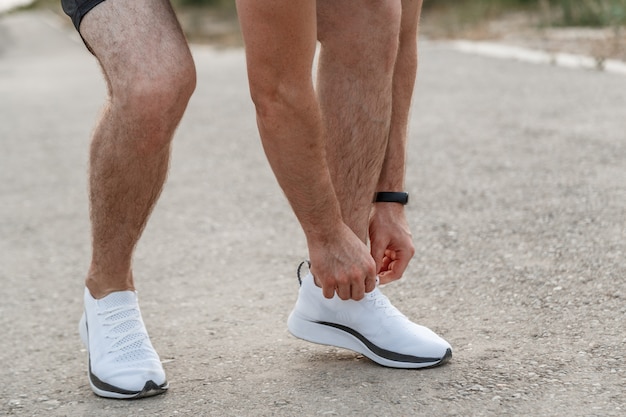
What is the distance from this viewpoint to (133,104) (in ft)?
7.97

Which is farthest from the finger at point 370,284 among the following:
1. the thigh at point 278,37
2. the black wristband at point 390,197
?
the thigh at point 278,37

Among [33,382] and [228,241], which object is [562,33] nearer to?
[228,241]

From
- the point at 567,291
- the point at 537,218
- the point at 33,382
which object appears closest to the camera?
the point at 33,382

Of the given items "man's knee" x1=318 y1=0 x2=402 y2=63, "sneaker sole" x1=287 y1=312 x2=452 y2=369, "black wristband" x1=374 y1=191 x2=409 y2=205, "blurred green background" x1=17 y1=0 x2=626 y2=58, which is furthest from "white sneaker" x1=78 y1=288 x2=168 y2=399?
"blurred green background" x1=17 y1=0 x2=626 y2=58

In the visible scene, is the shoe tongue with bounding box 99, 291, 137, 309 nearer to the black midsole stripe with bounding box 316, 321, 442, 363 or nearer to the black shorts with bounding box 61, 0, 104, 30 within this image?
the black midsole stripe with bounding box 316, 321, 442, 363

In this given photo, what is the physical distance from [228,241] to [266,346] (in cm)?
138

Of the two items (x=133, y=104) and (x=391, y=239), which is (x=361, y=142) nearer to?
(x=391, y=239)

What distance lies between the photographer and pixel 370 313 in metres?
2.66

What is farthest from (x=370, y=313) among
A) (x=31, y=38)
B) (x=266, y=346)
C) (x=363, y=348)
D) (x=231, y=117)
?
(x=31, y=38)

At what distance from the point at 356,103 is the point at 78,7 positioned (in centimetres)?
67

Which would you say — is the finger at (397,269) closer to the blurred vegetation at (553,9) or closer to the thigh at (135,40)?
the thigh at (135,40)

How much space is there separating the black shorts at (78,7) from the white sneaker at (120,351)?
66cm

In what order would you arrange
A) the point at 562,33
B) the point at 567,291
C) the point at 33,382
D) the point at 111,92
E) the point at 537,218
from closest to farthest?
the point at 111,92 < the point at 33,382 < the point at 567,291 < the point at 537,218 < the point at 562,33

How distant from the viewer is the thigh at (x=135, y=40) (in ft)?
7.96
